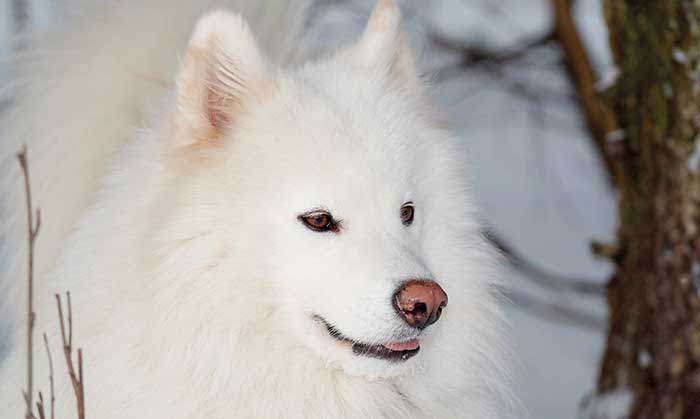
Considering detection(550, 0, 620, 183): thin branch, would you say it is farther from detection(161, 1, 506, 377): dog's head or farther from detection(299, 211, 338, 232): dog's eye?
detection(299, 211, 338, 232): dog's eye

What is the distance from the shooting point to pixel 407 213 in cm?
322

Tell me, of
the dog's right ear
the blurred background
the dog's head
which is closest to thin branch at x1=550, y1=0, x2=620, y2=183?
the blurred background

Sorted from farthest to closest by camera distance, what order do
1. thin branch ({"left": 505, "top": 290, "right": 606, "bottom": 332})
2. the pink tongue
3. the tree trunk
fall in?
thin branch ({"left": 505, "top": 290, "right": 606, "bottom": 332})
the tree trunk
the pink tongue

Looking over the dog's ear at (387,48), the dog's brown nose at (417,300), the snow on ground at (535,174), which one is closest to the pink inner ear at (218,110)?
the dog's ear at (387,48)

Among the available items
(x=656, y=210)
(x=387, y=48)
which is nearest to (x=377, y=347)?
(x=387, y=48)

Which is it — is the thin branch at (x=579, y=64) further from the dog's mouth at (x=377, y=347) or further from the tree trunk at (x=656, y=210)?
the dog's mouth at (x=377, y=347)

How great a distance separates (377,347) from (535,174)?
18.5ft

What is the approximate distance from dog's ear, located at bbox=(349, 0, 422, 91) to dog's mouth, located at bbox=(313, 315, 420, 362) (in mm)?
955

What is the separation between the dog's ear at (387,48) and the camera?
3.49 metres

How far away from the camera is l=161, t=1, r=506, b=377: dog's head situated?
9.50ft

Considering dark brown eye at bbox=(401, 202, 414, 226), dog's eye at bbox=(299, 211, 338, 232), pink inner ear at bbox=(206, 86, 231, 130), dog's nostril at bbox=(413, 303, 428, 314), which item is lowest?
dog's nostril at bbox=(413, 303, 428, 314)

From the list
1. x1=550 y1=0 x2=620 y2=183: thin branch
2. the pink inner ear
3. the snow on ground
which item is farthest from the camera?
the snow on ground

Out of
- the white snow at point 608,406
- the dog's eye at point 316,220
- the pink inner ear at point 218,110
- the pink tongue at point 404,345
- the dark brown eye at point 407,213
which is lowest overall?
the white snow at point 608,406

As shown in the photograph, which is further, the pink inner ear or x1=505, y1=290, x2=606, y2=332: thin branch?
x1=505, y1=290, x2=606, y2=332: thin branch
